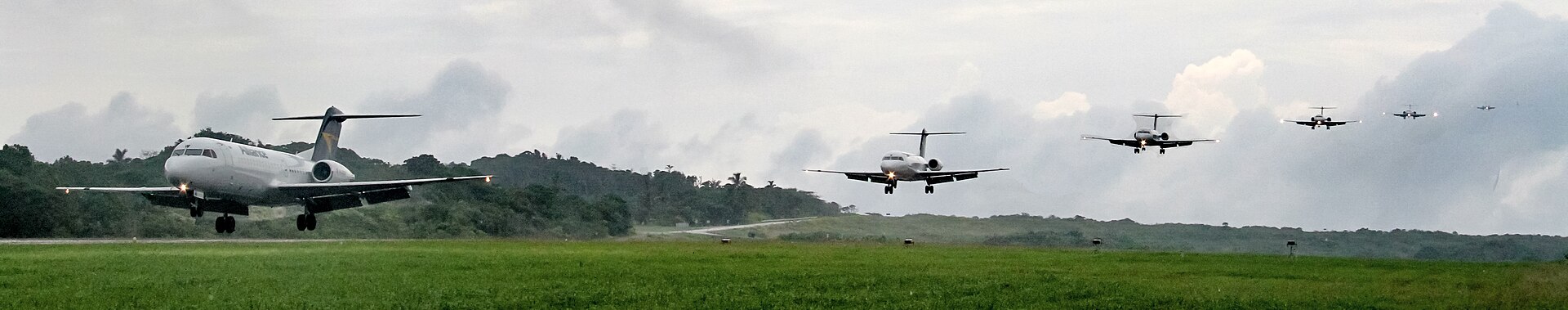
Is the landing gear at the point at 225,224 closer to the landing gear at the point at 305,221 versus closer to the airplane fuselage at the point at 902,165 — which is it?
the landing gear at the point at 305,221

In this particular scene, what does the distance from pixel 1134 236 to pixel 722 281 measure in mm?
87239

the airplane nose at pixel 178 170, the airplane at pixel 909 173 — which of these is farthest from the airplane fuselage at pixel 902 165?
the airplane nose at pixel 178 170

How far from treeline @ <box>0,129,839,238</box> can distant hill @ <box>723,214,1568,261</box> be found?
1331 cm

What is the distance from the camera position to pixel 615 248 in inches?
2120

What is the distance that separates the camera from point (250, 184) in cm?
6181

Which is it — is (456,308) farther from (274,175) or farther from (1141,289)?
(274,175)

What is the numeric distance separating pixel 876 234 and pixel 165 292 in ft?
304

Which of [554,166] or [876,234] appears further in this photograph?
[554,166]

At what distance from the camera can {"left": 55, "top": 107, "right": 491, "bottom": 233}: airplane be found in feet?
193

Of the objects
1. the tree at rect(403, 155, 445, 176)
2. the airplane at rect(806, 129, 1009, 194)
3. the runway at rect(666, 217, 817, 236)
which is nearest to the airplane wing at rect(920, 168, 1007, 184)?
the airplane at rect(806, 129, 1009, 194)

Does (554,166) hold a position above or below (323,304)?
above

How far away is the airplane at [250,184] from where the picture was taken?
58.7 meters

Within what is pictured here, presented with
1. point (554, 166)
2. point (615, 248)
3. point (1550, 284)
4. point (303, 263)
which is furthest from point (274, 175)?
point (554, 166)

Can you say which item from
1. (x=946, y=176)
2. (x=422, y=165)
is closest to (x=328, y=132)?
(x=946, y=176)
